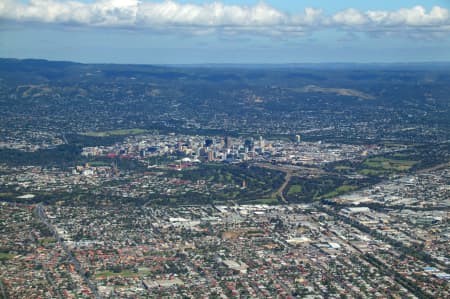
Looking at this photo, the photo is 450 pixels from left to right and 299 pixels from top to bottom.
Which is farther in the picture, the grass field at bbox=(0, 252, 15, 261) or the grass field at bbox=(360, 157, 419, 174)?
the grass field at bbox=(360, 157, 419, 174)

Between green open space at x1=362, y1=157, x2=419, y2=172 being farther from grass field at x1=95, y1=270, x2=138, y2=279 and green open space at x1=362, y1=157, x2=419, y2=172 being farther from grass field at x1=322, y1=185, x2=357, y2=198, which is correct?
grass field at x1=95, y1=270, x2=138, y2=279

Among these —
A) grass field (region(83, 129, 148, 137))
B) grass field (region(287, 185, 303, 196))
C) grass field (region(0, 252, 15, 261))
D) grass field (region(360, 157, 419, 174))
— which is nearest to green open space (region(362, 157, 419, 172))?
grass field (region(360, 157, 419, 174))

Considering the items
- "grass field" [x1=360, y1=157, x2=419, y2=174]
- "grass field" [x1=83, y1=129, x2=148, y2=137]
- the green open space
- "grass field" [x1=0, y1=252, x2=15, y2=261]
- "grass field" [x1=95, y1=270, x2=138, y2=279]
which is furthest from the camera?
"grass field" [x1=83, y1=129, x2=148, y2=137]

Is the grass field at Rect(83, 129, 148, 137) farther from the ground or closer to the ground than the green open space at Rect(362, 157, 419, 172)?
closer to the ground

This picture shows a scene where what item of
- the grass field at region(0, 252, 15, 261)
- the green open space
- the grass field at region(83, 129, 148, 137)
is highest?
the grass field at region(0, 252, 15, 261)

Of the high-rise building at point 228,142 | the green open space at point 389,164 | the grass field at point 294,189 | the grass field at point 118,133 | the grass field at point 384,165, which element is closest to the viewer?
the grass field at point 294,189

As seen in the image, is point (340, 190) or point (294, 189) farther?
point (294, 189)

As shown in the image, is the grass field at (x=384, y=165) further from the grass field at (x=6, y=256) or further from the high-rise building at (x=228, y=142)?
the grass field at (x=6, y=256)

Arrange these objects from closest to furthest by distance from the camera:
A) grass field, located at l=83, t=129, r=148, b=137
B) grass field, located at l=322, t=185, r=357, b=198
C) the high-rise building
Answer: grass field, located at l=322, t=185, r=357, b=198
the high-rise building
grass field, located at l=83, t=129, r=148, b=137

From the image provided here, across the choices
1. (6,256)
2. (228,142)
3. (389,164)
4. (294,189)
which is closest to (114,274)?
(6,256)

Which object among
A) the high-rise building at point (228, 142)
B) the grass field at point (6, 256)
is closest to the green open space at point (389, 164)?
the high-rise building at point (228, 142)

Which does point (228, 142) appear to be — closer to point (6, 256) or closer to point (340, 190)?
point (340, 190)

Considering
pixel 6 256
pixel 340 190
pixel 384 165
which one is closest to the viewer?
pixel 6 256
